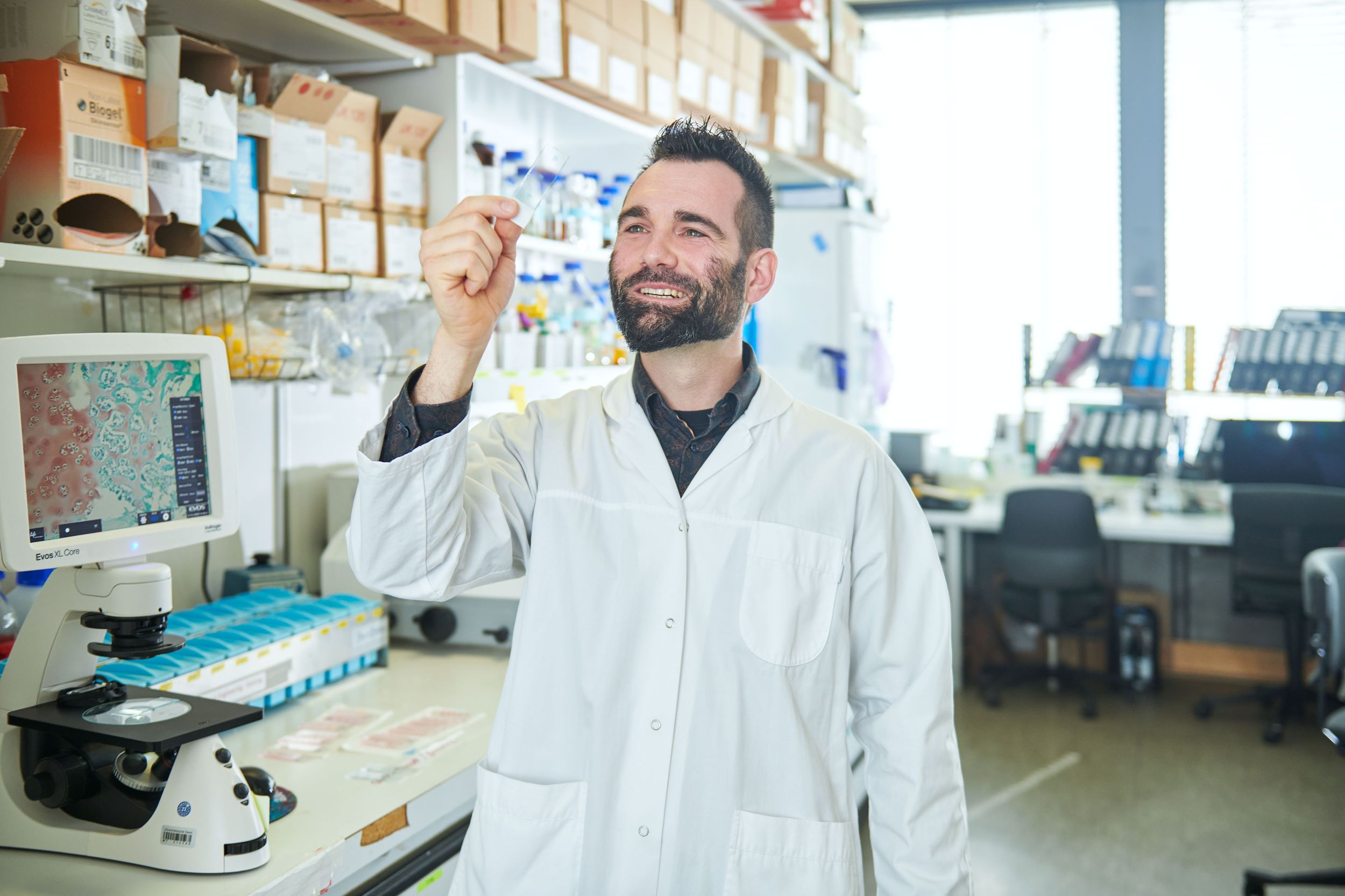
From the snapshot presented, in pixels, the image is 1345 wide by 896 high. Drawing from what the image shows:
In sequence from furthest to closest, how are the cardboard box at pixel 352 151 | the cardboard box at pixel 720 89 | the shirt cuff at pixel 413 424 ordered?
the cardboard box at pixel 720 89 < the cardboard box at pixel 352 151 < the shirt cuff at pixel 413 424

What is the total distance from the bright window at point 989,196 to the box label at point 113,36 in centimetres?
419

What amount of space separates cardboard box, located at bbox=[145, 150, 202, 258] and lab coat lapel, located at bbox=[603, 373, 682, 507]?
0.75 metres

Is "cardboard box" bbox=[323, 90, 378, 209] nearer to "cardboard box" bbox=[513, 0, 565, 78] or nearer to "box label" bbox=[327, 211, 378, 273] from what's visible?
"box label" bbox=[327, 211, 378, 273]

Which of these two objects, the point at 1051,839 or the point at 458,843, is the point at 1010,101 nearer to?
the point at 1051,839

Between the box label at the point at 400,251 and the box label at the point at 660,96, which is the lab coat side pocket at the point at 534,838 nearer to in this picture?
the box label at the point at 400,251

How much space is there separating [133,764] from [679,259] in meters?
0.92

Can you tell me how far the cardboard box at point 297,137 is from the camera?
6.18ft

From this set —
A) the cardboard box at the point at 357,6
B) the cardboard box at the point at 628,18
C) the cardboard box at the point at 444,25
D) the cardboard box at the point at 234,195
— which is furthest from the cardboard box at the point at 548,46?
the cardboard box at the point at 234,195

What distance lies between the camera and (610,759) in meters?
1.35

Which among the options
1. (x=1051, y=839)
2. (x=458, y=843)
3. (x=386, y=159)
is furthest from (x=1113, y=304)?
(x=458, y=843)

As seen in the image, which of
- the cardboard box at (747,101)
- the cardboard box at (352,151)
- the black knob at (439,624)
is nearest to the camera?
the cardboard box at (352,151)

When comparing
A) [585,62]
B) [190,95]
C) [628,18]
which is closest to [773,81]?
[628,18]

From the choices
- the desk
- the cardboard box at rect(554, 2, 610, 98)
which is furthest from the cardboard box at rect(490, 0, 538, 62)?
the desk

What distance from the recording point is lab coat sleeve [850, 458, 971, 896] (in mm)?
1369
